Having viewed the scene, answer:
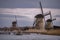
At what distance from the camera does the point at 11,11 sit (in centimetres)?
305

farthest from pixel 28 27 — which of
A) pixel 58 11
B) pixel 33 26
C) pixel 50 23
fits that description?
pixel 58 11

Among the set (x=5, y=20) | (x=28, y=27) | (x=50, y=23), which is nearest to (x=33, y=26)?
(x=28, y=27)

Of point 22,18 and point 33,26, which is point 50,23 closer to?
point 33,26

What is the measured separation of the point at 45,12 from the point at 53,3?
0.71ft

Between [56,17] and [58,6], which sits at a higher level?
[58,6]

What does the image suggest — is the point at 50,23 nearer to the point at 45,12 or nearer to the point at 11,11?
the point at 45,12

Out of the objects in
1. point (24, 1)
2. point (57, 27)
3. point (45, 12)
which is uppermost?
point (24, 1)

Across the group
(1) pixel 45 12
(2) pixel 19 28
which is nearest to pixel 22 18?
(2) pixel 19 28

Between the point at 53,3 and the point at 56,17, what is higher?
the point at 53,3

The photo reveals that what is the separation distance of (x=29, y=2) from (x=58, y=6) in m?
0.50

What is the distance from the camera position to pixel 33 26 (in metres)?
3.00

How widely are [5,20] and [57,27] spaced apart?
2.88ft

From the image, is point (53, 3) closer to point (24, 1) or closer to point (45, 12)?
point (45, 12)

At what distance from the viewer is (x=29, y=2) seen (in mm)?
3057
